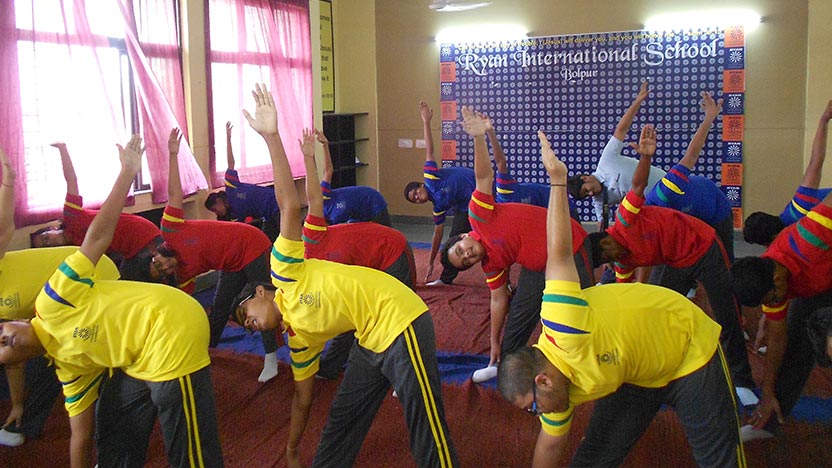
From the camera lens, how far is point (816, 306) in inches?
114

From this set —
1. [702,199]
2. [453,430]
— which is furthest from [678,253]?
[453,430]

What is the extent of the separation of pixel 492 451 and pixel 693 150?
1.96 m

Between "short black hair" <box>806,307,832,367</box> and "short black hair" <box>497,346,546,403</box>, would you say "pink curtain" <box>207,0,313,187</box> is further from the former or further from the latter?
"short black hair" <box>806,307,832,367</box>

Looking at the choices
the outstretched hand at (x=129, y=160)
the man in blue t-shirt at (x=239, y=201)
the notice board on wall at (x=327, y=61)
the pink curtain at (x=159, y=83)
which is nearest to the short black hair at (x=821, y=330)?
the outstretched hand at (x=129, y=160)

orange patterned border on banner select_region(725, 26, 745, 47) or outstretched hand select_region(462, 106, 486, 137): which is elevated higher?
orange patterned border on banner select_region(725, 26, 745, 47)

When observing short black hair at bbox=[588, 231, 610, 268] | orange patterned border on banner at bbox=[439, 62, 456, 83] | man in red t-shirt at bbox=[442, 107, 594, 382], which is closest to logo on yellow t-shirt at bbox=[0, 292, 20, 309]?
man in red t-shirt at bbox=[442, 107, 594, 382]

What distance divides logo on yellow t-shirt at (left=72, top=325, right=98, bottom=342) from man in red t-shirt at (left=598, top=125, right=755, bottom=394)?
2.30m

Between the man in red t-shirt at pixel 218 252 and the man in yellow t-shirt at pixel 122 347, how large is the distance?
4.31 feet

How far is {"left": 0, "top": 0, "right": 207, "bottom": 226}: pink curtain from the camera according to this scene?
448cm

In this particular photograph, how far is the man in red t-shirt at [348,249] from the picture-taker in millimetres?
3537

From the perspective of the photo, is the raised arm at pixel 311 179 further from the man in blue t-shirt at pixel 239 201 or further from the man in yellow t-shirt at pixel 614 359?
the man in blue t-shirt at pixel 239 201

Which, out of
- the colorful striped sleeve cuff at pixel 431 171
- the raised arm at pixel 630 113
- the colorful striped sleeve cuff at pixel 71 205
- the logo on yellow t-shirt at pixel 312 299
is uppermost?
the raised arm at pixel 630 113

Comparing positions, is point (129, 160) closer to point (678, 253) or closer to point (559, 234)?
point (559, 234)

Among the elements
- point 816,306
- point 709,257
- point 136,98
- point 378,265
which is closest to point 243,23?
point 136,98
